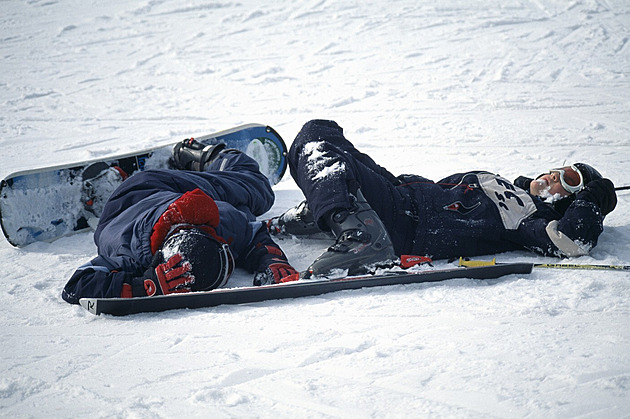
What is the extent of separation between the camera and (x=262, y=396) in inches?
73.3

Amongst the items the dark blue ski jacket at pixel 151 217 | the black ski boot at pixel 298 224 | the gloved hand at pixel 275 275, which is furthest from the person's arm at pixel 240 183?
the gloved hand at pixel 275 275

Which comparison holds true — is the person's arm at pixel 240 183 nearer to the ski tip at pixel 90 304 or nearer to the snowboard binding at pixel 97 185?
the snowboard binding at pixel 97 185

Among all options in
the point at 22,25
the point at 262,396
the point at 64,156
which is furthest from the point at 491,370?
the point at 22,25

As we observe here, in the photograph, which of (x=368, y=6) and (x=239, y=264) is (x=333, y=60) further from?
(x=239, y=264)

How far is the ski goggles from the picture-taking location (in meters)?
3.07

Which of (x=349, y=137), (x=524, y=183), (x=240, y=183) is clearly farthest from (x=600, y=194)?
(x=349, y=137)

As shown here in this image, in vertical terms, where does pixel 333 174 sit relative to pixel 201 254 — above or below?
above

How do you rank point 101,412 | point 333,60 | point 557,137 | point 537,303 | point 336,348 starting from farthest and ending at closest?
1. point 333,60
2. point 557,137
3. point 537,303
4. point 336,348
5. point 101,412

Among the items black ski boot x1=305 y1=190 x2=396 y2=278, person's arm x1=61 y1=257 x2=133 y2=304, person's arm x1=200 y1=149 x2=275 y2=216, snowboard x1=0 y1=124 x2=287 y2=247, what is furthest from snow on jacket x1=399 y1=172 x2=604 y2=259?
snowboard x1=0 y1=124 x2=287 y2=247

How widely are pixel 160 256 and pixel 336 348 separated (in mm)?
904

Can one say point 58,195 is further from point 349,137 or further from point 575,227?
point 575,227

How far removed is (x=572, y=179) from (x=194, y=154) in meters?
2.27

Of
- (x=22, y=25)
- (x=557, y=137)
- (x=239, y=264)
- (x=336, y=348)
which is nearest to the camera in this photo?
(x=336, y=348)

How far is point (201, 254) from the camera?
2.50 meters
